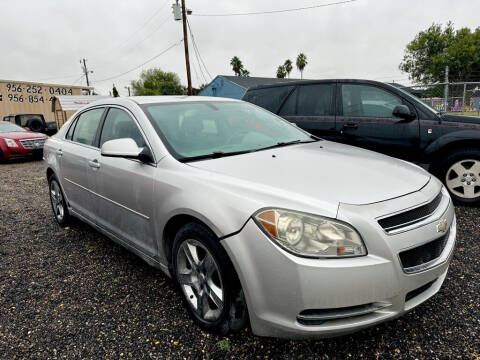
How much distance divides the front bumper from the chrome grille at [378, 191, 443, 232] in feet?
0.15

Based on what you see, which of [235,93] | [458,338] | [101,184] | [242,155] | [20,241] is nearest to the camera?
[458,338]

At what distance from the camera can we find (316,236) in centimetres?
161

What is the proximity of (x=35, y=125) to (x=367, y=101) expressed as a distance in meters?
16.2

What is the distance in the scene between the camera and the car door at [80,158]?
3256 millimetres

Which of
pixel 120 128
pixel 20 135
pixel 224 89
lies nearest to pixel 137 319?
pixel 120 128

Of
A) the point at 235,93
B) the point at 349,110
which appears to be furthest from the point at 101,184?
the point at 235,93

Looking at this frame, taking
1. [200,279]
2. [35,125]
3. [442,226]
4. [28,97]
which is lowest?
[200,279]

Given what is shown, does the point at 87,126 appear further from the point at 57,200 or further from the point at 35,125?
the point at 35,125

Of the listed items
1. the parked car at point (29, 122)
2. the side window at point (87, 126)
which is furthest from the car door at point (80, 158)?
the parked car at point (29, 122)

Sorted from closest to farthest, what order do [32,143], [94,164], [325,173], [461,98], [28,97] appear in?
[325,173] → [94,164] → [32,143] → [461,98] → [28,97]

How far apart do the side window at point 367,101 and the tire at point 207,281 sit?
366cm

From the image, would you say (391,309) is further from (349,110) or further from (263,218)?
(349,110)

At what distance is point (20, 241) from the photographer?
391 cm

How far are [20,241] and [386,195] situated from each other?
158 inches
